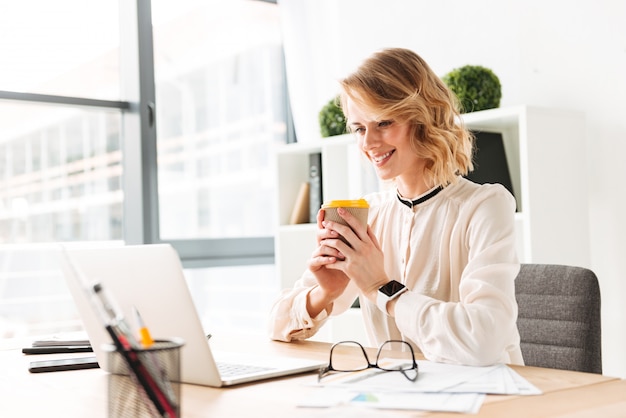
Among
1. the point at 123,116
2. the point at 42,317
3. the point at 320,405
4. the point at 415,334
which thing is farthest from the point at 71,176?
the point at 320,405

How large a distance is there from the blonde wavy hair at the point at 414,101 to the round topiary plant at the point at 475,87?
939 mm

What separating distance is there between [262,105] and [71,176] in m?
1.13

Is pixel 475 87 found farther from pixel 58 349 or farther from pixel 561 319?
pixel 58 349

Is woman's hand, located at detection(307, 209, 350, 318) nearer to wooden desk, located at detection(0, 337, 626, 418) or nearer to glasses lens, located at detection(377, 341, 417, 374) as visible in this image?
glasses lens, located at detection(377, 341, 417, 374)

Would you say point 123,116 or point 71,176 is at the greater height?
point 123,116

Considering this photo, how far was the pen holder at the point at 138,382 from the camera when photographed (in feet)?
2.46

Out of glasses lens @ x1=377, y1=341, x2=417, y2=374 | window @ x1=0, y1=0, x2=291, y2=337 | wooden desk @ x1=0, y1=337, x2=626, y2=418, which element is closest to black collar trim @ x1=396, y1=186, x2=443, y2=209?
glasses lens @ x1=377, y1=341, x2=417, y2=374

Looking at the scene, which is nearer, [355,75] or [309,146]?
[355,75]

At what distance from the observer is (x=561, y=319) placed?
164 centimetres

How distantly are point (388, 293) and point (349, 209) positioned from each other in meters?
0.18

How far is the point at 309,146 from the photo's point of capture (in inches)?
131

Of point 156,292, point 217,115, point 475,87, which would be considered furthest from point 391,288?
point 217,115

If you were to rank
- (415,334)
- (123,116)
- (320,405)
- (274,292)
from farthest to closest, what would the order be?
(274,292) < (123,116) < (415,334) < (320,405)

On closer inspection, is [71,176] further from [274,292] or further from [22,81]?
[274,292]
